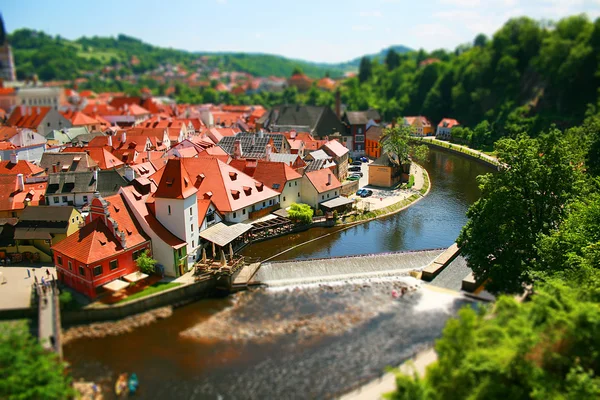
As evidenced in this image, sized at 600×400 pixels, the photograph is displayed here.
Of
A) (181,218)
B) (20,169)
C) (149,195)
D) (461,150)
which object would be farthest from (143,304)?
(461,150)

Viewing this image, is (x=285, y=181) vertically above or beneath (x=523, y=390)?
above

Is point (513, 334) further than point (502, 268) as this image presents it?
No

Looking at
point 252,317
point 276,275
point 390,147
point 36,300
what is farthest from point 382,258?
point 390,147

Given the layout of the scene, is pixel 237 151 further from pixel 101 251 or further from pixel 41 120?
pixel 41 120

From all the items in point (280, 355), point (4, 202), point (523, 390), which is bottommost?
point (280, 355)

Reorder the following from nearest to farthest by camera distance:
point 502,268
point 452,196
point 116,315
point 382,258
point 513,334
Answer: point 513,334 → point 116,315 → point 502,268 → point 382,258 → point 452,196

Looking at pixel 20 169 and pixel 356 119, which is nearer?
pixel 20 169

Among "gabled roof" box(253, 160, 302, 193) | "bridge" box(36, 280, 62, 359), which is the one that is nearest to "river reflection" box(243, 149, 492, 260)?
"gabled roof" box(253, 160, 302, 193)

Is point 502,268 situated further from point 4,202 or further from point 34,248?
point 4,202
